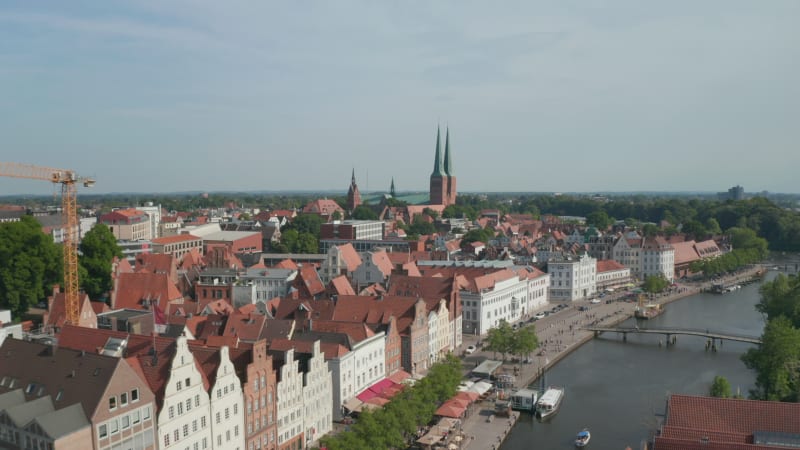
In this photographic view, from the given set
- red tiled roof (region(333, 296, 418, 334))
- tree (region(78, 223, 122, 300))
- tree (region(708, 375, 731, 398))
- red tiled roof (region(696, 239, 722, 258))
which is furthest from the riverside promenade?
tree (region(78, 223, 122, 300))

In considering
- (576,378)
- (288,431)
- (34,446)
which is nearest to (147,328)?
(288,431)

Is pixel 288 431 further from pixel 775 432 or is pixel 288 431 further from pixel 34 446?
pixel 775 432

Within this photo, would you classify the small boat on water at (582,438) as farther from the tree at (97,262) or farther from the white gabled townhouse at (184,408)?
the tree at (97,262)

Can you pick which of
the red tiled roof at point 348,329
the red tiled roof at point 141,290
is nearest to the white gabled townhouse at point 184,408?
the red tiled roof at point 348,329

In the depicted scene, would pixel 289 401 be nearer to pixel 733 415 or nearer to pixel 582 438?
pixel 582 438

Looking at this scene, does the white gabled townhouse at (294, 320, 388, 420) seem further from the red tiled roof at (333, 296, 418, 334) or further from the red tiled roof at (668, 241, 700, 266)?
the red tiled roof at (668, 241, 700, 266)

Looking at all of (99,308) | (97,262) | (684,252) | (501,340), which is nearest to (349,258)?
(97,262)
